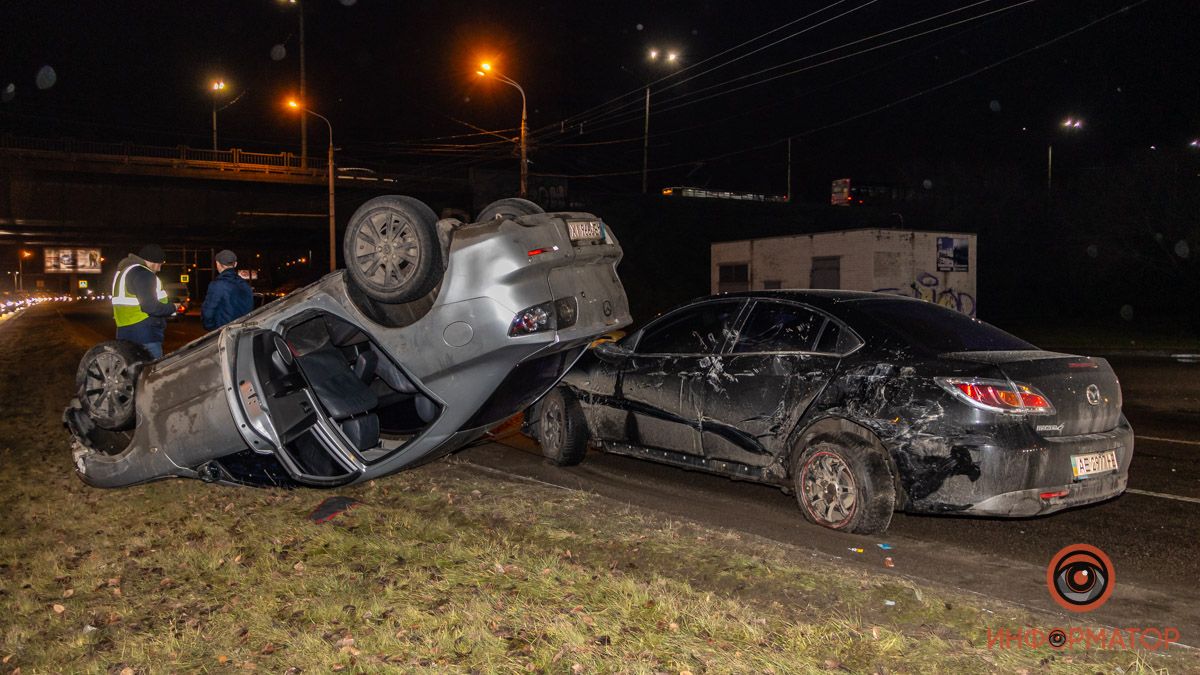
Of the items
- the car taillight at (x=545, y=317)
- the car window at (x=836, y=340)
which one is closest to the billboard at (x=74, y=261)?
the car taillight at (x=545, y=317)

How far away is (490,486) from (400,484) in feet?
2.36

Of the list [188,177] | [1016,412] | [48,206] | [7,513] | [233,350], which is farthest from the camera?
[188,177]

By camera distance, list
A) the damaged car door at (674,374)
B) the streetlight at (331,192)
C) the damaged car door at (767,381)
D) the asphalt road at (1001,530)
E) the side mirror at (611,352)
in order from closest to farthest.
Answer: the asphalt road at (1001,530)
the damaged car door at (767,381)
the damaged car door at (674,374)
the side mirror at (611,352)
the streetlight at (331,192)

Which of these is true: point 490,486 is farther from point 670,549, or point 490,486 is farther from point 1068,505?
point 1068,505

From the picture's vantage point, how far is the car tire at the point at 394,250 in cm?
527

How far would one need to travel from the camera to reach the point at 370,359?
6703mm

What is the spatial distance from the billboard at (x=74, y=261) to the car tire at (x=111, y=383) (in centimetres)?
8067

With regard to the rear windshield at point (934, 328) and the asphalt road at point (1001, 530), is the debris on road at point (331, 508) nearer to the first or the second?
the asphalt road at point (1001, 530)

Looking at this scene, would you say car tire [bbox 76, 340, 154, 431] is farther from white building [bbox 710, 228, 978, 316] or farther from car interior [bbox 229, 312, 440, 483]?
white building [bbox 710, 228, 978, 316]

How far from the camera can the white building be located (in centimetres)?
2048

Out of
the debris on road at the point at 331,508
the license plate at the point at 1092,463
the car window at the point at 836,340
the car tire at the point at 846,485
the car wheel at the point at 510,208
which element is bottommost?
the debris on road at the point at 331,508

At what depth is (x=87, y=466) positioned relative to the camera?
6.52 m

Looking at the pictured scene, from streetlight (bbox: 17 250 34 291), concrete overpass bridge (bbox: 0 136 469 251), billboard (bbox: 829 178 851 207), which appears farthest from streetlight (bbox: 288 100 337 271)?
streetlight (bbox: 17 250 34 291)

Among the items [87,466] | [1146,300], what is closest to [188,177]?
[87,466]
